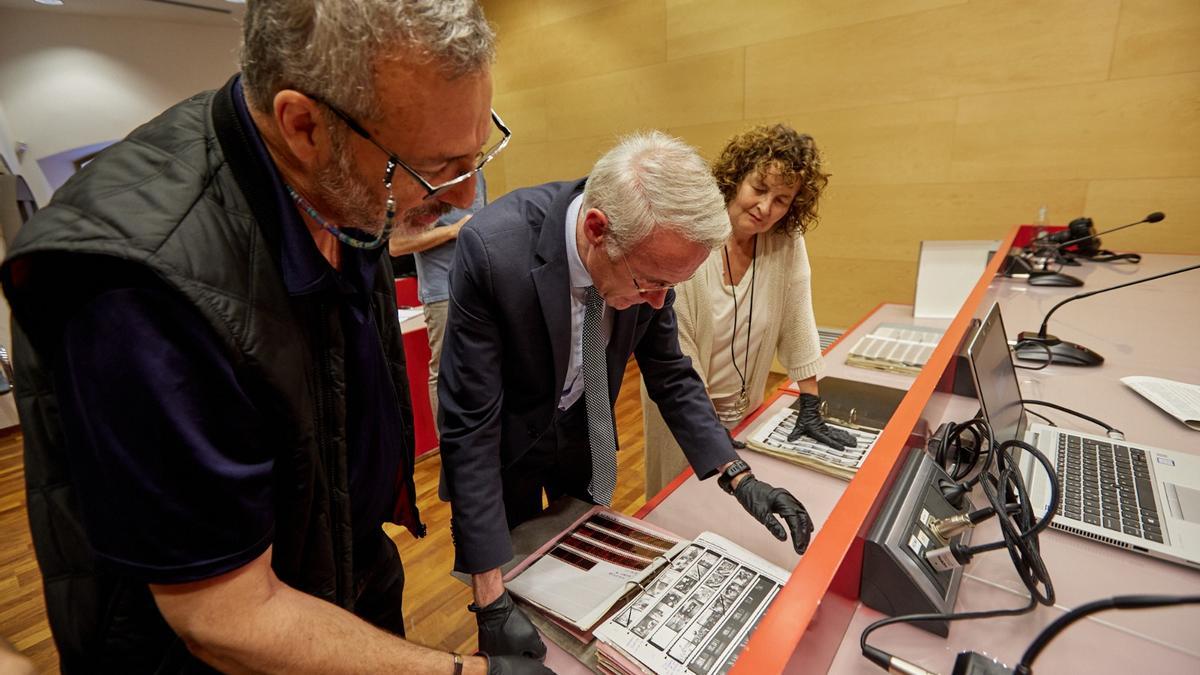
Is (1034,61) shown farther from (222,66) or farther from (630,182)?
(222,66)

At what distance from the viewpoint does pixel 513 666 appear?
72cm

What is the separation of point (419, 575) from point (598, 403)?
1.25 metres

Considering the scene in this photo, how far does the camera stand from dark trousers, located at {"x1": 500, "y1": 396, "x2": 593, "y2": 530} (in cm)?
121

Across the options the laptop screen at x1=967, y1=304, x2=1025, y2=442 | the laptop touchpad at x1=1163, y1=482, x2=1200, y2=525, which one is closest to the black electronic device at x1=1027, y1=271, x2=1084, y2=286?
the laptop screen at x1=967, y1=304, x2=1025, y2=442

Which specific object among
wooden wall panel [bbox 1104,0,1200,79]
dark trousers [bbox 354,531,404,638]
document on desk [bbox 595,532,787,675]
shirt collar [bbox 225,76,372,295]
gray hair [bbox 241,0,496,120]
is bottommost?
dark trousers [bbox 354,531,404,638]

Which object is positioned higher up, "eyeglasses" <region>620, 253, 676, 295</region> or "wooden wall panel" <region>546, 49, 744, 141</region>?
"wooden wall panel" <region>546, 49, 744, 141</region>

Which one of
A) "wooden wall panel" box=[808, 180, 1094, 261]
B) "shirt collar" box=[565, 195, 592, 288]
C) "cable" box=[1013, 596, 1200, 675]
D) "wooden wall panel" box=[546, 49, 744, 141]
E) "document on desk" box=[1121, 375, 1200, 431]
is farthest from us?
"wooden wall panel" box=[546, 49, 744, 141]

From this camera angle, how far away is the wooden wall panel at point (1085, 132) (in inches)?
95.2

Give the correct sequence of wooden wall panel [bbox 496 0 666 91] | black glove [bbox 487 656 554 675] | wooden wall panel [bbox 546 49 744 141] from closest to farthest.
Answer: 1. black glove [bbox 487 656 554 675]
2. wooden wall panel [bbox 546 49 744 141]
3. wooden wall panel [bbox 496 0 666 91]

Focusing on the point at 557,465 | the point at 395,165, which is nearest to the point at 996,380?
the point at 557,465

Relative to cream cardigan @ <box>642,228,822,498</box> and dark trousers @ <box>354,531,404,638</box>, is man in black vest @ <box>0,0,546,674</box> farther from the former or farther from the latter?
cream cardigan @ <box>642,228,822,498</box>

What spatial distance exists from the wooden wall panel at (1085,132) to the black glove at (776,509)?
2730mm

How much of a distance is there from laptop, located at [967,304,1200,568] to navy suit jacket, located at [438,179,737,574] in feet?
1.61

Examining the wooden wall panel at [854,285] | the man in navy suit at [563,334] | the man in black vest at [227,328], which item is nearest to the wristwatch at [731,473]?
the man in navy suit at [563,334]
